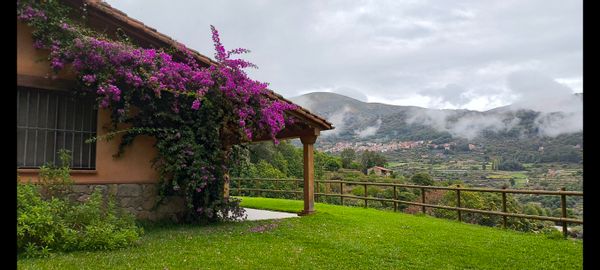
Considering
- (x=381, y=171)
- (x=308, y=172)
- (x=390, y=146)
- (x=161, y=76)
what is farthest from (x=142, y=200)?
(x=390, y=146)

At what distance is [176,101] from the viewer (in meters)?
8.23

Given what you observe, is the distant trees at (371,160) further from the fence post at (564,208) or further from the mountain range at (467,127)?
the fence post at (564,208)

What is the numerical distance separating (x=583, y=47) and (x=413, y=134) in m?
53.3

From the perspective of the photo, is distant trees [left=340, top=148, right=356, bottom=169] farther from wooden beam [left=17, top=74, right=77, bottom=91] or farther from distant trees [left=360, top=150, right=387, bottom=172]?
wooden beam [left=17, top=74, right=77, bottom=91]

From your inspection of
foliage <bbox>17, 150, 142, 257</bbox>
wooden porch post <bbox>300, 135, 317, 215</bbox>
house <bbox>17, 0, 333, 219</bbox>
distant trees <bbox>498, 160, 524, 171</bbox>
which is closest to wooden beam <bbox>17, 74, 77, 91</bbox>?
house <bbox>17, 0, 333, 219</bbox>

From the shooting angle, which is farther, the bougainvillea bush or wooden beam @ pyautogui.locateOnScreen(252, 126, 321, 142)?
wooden beam @ pyautogui.locateOnScreen(252, 126, 321, 142)

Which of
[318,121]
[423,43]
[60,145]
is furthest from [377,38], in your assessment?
[60,145]

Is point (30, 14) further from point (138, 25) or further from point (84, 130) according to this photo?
point (84, 130)

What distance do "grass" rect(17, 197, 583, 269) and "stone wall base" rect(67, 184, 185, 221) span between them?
40cm

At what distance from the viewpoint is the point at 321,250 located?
6684 mm

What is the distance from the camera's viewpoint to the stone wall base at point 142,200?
26.3 ft

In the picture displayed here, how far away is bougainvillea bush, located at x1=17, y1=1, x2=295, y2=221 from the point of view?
7.32m

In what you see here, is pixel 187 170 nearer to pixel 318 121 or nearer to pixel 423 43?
pixel 318 121

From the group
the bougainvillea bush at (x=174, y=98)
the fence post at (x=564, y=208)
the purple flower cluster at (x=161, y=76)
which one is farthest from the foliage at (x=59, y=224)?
the fence post at (x=564, y=208)
